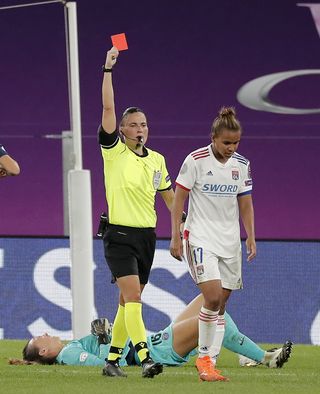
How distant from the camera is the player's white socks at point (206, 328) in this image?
9383 millimetres

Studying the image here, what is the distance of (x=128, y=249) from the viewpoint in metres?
9.50

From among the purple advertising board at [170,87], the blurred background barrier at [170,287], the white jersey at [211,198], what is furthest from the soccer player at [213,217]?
the purple advertising board at [170,87]

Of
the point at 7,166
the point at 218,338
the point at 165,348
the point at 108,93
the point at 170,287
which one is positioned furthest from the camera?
the point at 170,287

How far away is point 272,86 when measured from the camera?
64.2 ft

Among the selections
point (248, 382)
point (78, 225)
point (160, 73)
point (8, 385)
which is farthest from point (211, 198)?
point (160, 73)

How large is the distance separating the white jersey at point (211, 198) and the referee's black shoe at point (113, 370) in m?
1.01

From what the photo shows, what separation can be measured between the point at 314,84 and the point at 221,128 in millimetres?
10333

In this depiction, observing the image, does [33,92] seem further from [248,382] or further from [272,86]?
[248,382]

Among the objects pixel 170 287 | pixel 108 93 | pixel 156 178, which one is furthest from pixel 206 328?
pixel 170 287

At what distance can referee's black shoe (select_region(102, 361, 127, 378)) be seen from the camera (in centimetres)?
941

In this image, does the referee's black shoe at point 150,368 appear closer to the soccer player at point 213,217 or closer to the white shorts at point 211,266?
the soccer player at point 213,217

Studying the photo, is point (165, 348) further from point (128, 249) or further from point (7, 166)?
point (7, 166)

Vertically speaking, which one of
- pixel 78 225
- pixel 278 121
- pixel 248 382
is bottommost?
pixel 248 382

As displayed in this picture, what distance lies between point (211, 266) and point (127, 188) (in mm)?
831
